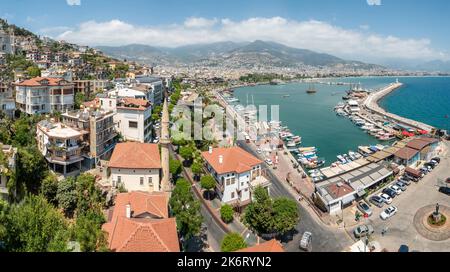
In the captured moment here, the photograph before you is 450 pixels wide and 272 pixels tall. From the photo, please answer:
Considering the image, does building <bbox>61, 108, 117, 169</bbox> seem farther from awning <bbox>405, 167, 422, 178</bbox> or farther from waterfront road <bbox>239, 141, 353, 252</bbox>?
awning <bbox>405, 167, 422, 178</bbox>

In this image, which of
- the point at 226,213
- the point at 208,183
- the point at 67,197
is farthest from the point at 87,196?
the point at 226,213

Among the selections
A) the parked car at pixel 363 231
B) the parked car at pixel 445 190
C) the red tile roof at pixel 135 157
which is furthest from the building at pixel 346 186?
the red tile roof at pixel 135 157

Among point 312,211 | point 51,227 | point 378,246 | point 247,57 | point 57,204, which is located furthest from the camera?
point 247,57

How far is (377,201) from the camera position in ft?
42.4

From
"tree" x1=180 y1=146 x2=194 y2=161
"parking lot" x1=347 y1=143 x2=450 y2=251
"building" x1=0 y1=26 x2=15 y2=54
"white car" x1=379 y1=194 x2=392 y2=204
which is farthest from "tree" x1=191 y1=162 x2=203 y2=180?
"building" x1=0 y1=26 x2=15 y2=54

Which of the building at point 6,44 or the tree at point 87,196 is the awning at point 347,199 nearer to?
the tree at point 87,196

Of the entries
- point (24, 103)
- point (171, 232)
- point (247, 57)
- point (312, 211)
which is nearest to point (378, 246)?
point (312, 211)

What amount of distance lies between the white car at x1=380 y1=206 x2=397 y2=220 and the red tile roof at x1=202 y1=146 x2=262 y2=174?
4568 millimetres

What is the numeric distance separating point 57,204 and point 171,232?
4.92 meters

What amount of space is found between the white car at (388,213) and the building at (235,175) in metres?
4.05

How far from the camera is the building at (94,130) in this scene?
13.1 metres

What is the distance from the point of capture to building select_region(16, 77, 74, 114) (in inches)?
622

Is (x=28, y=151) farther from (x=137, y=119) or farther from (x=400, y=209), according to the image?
(x=400, y=209)
